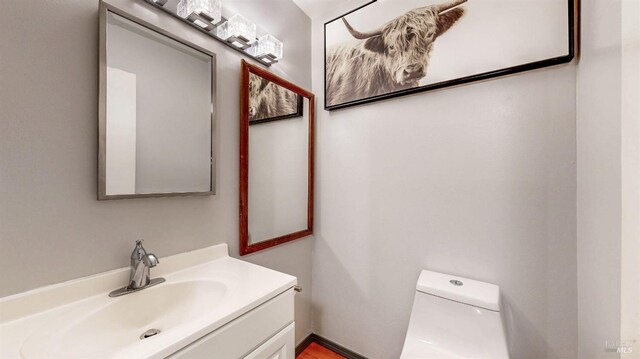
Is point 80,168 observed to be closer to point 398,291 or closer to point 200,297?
point 200,297

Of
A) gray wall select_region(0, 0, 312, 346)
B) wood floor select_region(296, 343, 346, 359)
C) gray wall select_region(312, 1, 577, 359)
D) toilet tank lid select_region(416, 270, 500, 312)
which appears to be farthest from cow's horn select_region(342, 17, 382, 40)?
wood floor select_region(296, 343, 346, 359)

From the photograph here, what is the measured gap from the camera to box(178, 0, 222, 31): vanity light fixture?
93 cm

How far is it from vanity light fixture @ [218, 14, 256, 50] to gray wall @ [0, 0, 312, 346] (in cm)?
19

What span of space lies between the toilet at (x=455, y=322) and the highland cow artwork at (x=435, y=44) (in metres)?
0.98

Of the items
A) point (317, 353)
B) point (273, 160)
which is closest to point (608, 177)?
point (273, 160)

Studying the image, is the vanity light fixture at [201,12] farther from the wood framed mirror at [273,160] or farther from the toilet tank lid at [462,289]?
the toilet tank lid at [462,289]

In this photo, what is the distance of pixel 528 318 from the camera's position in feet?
3.43

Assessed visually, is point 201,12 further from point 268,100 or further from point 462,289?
point 462,289

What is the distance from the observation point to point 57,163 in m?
0.70

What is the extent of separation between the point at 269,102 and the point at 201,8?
512 mm

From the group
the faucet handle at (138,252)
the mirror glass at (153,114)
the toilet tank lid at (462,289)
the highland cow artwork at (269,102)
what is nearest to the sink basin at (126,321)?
the faucet handle at (138,252)

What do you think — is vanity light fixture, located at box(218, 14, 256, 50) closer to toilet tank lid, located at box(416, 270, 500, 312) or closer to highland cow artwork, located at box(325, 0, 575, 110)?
highland cow artwork, located at box(325, 0, 575, 110)

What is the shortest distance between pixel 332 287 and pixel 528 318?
1.02m
